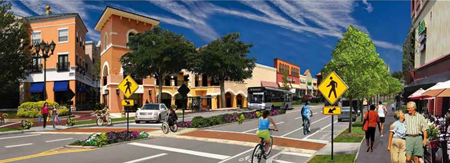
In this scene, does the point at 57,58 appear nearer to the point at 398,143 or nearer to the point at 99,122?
the point at 99,122

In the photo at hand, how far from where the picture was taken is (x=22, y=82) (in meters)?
46.9

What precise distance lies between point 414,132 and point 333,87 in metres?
3.57

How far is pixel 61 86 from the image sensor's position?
153 feet

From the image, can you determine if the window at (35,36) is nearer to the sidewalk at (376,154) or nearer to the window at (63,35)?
the window at (63,35)

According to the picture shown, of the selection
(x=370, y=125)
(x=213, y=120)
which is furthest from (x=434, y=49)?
(x=370, y=125)

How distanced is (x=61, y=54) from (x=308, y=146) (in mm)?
43081

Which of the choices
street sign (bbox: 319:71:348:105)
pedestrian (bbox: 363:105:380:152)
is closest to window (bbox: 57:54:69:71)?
pedestrian (bbox: 363:105:380:152)

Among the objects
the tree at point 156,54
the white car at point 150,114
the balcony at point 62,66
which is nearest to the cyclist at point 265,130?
the white car at point 150,114

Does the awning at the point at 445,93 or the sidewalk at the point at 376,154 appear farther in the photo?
the awning at the point at 445,93

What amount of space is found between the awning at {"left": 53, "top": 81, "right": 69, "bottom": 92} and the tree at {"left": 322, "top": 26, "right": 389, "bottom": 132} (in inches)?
1486

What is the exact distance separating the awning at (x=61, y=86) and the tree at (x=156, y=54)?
929 centimetres

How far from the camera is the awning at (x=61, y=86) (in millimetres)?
46469

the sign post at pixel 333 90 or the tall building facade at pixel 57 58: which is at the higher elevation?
the tall building facade at pixel 57 58

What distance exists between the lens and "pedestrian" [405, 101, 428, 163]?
24.9ft
